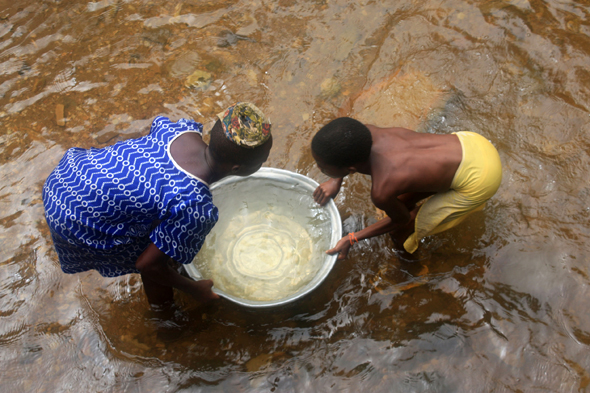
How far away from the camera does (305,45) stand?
364 cm

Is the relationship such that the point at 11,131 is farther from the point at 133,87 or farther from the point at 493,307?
the point at 493,307

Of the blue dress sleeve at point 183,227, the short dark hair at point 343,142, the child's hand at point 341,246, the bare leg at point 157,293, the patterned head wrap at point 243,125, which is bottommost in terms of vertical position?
the bare leg at point 157,293

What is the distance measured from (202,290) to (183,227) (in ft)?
1.91

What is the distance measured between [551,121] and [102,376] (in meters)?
3.57

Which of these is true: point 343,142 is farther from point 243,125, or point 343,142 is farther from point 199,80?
point 199,80

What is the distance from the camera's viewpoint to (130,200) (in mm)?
1730

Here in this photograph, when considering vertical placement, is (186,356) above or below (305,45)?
below

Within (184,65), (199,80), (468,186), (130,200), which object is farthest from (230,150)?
(184,65)

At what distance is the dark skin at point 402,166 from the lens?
2035mm

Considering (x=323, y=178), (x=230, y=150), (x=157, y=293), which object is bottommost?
(x=157, y=293)

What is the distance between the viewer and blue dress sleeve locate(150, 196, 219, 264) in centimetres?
170

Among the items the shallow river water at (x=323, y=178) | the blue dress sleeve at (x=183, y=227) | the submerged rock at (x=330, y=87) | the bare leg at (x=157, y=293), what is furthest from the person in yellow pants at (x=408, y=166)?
the submerged rock at (x=330, y=87)

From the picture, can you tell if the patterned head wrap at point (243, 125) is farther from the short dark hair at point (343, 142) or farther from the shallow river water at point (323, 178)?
the shallow river water at point (323, 178)

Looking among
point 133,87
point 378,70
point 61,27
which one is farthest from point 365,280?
point 61,27
